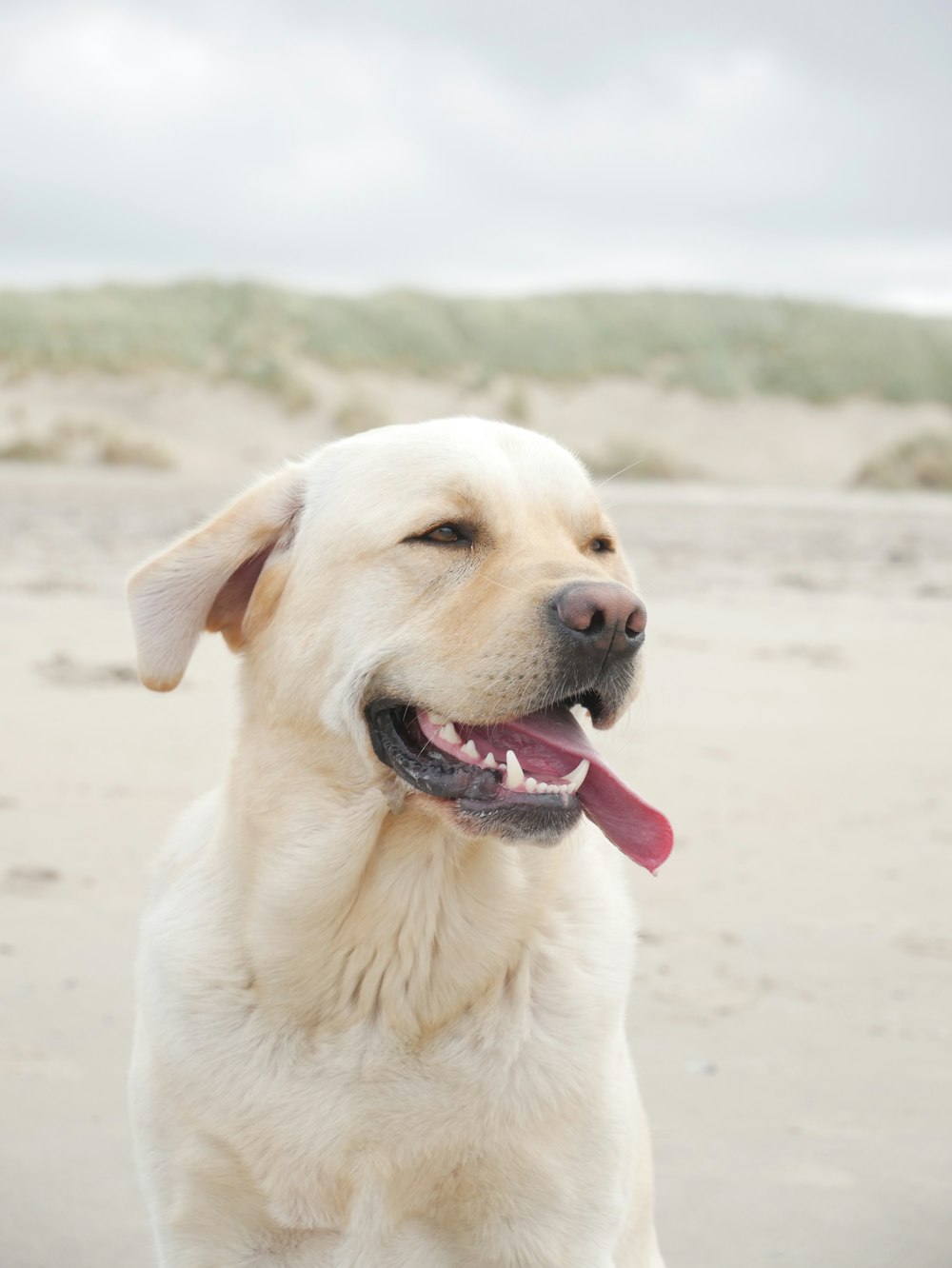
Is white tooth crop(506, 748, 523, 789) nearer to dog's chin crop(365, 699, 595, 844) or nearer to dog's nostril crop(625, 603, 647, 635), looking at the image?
dog's chin crop(365, 699, 595, 844)

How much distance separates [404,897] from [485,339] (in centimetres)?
3326

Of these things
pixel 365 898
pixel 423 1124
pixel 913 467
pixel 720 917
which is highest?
pixel 365 898

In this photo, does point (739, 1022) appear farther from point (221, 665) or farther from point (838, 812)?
point (221, 665)

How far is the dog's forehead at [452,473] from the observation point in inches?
108

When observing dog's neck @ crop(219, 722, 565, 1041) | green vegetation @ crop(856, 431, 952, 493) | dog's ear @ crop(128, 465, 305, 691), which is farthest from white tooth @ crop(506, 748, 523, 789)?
green vegetation @ crop(856, 431, 952, 493)

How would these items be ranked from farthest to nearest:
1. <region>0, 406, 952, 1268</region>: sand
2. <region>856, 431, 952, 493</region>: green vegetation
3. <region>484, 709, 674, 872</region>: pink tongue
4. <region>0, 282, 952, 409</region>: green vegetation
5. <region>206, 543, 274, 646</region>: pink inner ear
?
<region>0, 282, 952, 409</region>: green vegetation → <region>856, 431, 952, 493</region>: green vegetation → <region>0, 406, 952, 1268</region>: sand → <region>206, 543, 274, 646</region>: pink inner ear → <region>484, 709, 674, 872</region>: pink tongue

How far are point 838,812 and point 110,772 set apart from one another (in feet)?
9.45

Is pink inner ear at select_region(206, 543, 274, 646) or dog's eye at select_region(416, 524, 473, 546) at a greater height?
dog's eye at select_region(416, 524, 473, 546)

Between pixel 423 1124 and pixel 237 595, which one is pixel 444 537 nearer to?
pixel 237 595

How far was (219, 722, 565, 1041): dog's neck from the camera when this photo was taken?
2.66 m

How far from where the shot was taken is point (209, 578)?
2.81m

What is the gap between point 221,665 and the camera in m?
7.79

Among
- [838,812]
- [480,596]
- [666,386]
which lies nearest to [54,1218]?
[480,596]

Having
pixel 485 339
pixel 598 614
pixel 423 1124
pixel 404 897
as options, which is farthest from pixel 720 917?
pixel 485 339
